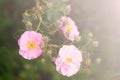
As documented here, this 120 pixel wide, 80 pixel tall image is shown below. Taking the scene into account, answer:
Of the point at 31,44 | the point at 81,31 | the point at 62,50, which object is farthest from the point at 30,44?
the point at 81,31

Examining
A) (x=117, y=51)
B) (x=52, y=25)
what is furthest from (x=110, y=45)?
(x=52, y=25)

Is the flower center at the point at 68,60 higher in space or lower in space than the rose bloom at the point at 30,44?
lower

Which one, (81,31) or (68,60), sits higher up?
(81,31)

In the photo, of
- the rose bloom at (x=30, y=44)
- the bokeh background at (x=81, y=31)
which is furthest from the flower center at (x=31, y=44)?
the bokeh background at (x=81, y=31)

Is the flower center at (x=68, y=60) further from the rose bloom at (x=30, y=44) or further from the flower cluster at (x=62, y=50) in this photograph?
the rose bloom at (x=30, y=44)

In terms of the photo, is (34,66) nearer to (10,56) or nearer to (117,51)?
(10,56)

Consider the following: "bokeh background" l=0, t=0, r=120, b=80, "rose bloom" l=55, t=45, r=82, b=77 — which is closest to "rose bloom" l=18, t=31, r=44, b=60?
"rose bloom" l=55, t=45, r=82, b=77

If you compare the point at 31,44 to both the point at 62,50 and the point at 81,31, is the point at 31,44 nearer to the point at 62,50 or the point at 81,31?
the point at 62,50
